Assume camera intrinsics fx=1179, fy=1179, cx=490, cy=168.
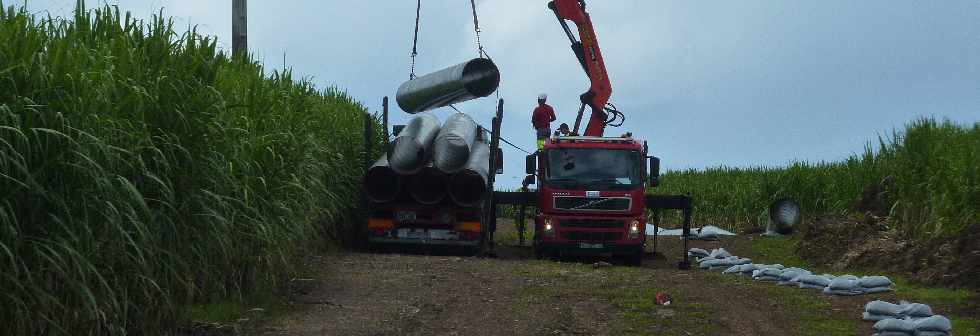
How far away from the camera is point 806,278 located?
16.5 meters

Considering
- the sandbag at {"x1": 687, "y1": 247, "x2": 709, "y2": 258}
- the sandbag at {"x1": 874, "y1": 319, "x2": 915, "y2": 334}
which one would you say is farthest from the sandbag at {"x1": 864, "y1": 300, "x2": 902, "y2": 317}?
the sandbag at {"x1": 687, "y1": 247, "x2": 709, "y2": 258}

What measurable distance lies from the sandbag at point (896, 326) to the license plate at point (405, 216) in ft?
35.0

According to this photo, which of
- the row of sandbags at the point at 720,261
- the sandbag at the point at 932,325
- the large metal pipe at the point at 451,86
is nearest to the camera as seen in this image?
the sandbag at the point at 932,325

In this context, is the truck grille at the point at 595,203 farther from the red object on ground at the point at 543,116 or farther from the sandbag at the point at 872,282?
the sandbag at the point at 872,282

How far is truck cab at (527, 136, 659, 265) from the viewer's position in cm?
2084

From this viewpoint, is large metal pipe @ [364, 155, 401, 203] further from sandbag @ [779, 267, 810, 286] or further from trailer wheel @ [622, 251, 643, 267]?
sandbag @ [779, 267, 810, 286]

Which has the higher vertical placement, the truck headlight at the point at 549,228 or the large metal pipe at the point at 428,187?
the large metal pipe at the point at 428,187

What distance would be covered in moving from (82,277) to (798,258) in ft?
60.9

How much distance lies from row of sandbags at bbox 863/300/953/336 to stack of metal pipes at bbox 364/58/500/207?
29.0 ft

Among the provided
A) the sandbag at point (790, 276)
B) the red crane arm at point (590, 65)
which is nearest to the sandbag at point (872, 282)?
the sandbag at point (790, 276)

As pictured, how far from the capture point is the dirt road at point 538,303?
12055 mm

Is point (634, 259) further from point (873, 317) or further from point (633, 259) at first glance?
point (873, 317)

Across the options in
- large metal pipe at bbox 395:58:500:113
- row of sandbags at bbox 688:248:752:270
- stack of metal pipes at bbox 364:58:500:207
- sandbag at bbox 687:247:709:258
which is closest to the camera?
stack of metal pipes at bbox 364:58:500:207

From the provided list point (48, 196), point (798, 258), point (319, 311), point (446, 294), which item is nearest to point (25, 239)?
point (48, 196)
